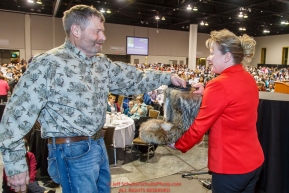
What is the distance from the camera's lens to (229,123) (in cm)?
134

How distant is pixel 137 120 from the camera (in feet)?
17.6

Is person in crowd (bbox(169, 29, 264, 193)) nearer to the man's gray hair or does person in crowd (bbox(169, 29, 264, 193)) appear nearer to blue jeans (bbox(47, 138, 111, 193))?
blue jeans (bbox(47, 138, 111, 193))

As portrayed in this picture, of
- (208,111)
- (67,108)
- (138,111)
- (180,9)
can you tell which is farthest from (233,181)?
(180,9)

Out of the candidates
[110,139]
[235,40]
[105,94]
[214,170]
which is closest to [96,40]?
[105,94]

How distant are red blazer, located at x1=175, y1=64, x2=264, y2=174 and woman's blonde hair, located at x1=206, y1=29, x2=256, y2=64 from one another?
7cm

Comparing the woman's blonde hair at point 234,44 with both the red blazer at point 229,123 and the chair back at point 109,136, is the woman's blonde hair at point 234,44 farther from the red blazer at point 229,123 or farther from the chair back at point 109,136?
the chair back at point 109,136

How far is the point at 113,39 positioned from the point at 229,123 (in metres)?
22.3

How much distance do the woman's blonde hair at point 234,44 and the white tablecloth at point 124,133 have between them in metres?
3.40

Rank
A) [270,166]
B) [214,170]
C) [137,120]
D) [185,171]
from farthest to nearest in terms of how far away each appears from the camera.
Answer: [137,120] < [185,171] < [270,166] < [214,170]

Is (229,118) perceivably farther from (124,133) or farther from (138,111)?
(138,111)

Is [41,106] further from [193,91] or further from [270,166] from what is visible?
[270,166]

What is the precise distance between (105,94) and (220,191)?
36.3 inches

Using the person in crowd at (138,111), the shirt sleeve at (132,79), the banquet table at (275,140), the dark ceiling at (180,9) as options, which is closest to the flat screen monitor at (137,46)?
the dark ceiling at (180,9)

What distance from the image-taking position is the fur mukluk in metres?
1.39
